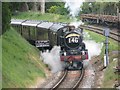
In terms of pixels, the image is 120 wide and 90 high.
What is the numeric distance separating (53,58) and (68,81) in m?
5.39

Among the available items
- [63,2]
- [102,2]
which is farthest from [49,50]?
[63,2]

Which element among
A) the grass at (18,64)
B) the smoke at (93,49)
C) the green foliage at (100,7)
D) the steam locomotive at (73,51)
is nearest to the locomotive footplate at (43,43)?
the grass at (18,64)

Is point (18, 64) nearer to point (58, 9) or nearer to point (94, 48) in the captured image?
point (94, 48)

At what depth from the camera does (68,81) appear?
72.7 ft

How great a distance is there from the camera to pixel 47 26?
2959 centimetres

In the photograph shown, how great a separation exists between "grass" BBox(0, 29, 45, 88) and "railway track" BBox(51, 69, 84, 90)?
134 cm

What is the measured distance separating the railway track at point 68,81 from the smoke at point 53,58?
5.52ft

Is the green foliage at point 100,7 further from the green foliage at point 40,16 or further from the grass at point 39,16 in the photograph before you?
the grass at point 39,16

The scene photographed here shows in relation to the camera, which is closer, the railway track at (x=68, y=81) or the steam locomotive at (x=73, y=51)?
the railway track at (x=68, y=81)

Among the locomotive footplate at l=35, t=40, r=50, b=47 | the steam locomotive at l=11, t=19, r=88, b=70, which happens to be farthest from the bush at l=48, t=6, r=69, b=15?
the locomotive footplate at l=35, t=40, r=50, b=47

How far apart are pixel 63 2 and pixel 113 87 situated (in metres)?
53.7

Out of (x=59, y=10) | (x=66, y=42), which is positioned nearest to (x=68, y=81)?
(x=66, y=42)

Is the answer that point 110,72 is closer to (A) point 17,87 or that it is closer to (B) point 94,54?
(A) point 17,87

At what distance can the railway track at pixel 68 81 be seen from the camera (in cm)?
2063
